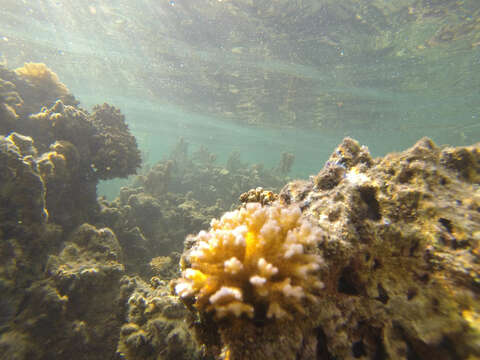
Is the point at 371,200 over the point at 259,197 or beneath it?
over

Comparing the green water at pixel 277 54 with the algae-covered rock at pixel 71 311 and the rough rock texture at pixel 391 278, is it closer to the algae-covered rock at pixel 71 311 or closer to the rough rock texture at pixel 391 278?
the rough rock texture at pixel 391 278

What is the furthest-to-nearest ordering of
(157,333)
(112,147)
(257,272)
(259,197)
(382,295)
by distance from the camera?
(112,147)
(259,197)
(157,333)
(382,295)
(257,272)

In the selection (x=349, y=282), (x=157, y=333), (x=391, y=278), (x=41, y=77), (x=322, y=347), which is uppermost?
(x=41, y=77)

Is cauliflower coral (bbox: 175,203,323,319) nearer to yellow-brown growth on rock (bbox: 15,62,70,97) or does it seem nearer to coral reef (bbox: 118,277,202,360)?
coral reef (bbox: 118,277,202,360)

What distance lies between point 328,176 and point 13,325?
5.33 m

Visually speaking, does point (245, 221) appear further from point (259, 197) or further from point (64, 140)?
point (64, 140)

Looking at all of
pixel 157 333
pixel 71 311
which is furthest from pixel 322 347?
pixel 71 311

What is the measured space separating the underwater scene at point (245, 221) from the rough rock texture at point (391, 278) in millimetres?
11

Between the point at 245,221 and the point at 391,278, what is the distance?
1.34 metres

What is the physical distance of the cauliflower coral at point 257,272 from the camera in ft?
5.06

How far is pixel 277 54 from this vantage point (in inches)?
594

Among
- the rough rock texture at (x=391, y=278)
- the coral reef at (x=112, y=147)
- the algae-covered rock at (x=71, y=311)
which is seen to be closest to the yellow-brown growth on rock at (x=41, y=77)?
the coral reef at (x=112, y=147)

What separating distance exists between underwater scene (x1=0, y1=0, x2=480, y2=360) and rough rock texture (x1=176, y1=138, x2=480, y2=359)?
11 mm

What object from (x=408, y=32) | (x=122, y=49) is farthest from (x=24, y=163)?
(x=122, y=49)
